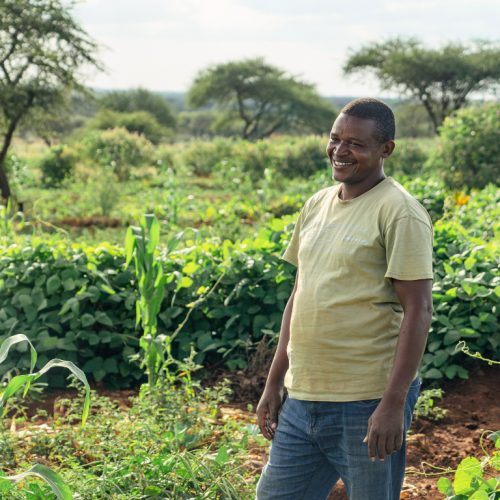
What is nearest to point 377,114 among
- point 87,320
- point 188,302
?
point 188,302

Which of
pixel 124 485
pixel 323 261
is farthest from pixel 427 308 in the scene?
pixel 124 485

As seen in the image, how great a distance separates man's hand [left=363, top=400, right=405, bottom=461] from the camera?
1307 mm

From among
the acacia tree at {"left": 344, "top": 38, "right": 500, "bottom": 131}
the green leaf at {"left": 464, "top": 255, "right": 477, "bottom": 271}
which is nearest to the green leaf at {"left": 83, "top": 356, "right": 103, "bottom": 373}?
the green leaf at {"left": 464, "top": 255, "right": 477, "bottom": 271}

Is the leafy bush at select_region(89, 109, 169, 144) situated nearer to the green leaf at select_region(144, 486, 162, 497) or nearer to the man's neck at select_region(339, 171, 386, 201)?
the green leaf at select_region(144, 486, 162, 497)

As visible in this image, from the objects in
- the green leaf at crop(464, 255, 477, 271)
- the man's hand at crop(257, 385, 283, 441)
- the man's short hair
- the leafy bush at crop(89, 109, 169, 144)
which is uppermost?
the leafy bush at crop(89, 109, 169, 144)

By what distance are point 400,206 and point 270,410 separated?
0.79 meters

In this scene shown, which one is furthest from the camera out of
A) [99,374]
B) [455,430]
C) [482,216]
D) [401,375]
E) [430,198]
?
Answer: [430,198]

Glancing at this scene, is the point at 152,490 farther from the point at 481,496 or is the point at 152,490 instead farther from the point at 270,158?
the point at 270,158

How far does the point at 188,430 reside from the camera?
2.35m

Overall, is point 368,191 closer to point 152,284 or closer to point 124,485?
point 124,485

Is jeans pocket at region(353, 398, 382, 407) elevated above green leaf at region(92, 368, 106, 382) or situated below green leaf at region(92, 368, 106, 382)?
above

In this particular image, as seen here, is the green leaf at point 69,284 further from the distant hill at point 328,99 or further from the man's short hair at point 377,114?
the distant hill at point 328,99

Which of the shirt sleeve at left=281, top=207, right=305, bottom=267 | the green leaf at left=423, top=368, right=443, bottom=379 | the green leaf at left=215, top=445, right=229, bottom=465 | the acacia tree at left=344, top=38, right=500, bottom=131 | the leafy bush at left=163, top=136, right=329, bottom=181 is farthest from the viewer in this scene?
the acacia tree at left=344, top=38, right=500, bottom=131

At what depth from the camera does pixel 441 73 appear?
958 inches
